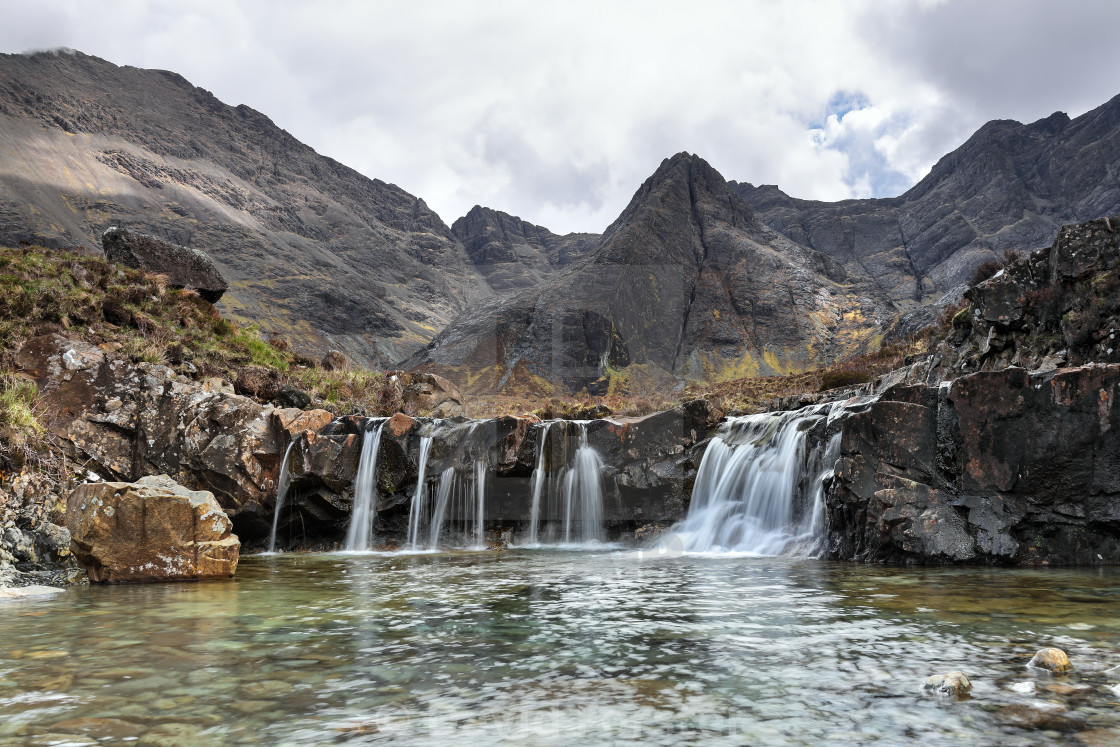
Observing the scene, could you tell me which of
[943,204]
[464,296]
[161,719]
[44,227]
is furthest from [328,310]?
[943,204]

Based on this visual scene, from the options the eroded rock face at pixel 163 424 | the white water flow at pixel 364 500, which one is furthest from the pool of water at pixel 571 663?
the white water flow at pixel 364 500

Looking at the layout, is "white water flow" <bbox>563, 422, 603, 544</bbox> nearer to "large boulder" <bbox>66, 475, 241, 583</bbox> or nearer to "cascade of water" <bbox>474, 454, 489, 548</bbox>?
"cascade of water" <bbox>474, 454, 489, 548</bbox>

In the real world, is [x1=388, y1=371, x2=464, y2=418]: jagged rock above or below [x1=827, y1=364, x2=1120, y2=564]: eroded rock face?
above

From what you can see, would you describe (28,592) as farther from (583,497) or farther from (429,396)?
(429,396)

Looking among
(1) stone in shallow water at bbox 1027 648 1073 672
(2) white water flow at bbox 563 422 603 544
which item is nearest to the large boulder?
(2) white water flow at bbox 563 422 603 544

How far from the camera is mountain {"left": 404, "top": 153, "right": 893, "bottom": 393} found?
87812mm

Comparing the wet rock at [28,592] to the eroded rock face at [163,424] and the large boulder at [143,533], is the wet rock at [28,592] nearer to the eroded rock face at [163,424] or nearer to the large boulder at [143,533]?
the large boulder at [143,533]

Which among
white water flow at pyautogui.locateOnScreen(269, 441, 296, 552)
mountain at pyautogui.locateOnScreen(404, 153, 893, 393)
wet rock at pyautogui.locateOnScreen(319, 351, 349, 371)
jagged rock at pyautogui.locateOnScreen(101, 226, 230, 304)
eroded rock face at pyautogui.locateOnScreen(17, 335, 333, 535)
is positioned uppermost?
mountain at pyautogui.locateOnScreen(404, 153, 893, 393)

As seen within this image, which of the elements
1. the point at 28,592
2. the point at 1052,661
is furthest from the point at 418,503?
the point at 1052,661

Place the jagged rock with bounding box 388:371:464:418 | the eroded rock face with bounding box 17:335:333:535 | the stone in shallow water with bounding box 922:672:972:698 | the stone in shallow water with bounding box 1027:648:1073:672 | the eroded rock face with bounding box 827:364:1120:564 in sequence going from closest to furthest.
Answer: the stone in shallow water with bounding box 922:672:972:698 → the stone in shallow water with bounding box 1027:648:1073:672 → the eroded rock face with bounding box 827:364:1120:564 → the eroded rock face with bounding box 17:335:333:535 → the jagged rock with bounding box 388:371:464:418

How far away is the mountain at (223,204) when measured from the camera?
102750 millimetres

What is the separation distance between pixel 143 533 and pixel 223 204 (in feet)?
506

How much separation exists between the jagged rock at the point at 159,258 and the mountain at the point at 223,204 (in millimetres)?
68449

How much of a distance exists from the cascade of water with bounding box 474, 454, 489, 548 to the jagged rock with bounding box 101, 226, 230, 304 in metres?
13.6
